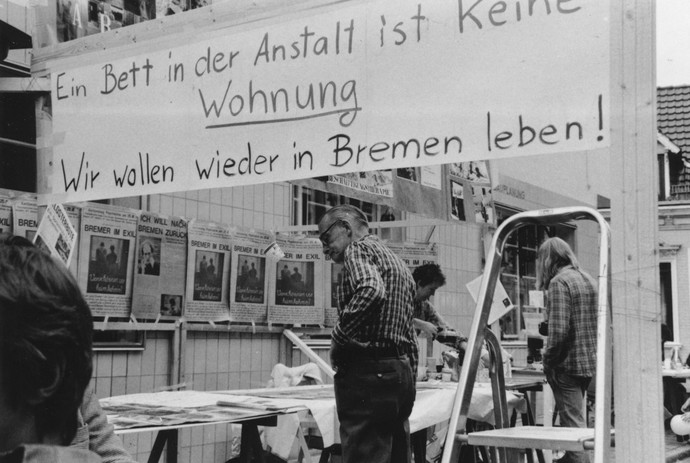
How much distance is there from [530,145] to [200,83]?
4.52 feet

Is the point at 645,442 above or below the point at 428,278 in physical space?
below

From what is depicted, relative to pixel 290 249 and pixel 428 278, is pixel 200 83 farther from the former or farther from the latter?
pixel 290 249

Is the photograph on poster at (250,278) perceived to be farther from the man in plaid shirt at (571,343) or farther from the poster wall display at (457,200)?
the man in plaid shirt at (571,343)

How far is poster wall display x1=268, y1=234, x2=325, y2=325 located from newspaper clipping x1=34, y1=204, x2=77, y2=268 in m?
3.64

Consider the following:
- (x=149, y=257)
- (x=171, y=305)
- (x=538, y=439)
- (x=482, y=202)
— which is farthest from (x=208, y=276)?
(x=538, y=439)

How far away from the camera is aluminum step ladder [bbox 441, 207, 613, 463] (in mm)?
2613

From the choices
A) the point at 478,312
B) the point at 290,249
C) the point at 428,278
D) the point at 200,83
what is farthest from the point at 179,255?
the point at 478,312

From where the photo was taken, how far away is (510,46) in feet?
8.51

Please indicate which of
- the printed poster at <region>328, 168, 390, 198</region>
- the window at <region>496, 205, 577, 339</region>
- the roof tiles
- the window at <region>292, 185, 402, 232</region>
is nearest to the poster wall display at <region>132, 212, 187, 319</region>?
the printed poster at <region>328, 168, 390, 198</region>

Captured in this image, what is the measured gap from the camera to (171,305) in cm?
636

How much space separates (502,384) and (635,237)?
3.90 ft

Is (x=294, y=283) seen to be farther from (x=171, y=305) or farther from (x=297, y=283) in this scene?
(x=171, y=305)

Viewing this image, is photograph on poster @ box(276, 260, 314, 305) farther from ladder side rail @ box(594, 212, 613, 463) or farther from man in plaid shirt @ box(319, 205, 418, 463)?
ladder side rail @ box(594, 212, 613, 463)

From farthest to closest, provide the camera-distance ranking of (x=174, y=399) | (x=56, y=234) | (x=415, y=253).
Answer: (x=415, y=253) < (x=174, y=399) < (x=56, y=234)
